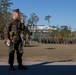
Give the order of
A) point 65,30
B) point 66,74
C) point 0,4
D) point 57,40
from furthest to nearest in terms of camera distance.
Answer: point 65,30 → point 57,40 → point 0,4 → point 66,74

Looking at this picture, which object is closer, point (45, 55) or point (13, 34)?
point (13, 34)

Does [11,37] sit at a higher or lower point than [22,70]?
higher

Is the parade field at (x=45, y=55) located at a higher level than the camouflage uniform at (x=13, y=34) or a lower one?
lower

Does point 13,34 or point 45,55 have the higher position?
point 13,34

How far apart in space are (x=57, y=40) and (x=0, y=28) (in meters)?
14.3

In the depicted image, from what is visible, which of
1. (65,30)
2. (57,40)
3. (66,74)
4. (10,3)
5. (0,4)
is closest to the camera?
(66,74)

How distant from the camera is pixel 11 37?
10.1 metres

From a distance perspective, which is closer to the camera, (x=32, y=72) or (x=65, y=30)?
(x=32, y=72)

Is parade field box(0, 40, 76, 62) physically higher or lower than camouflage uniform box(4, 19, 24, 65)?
lower

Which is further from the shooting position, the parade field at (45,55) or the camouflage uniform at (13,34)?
the parade field at (45,55)

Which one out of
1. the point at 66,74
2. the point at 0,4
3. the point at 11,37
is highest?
the point at 0,4

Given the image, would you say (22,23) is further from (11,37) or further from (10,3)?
(10,3)

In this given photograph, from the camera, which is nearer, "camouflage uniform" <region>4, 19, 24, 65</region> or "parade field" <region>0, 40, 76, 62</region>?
"camouflage uniform" <region>4, 19, 24, 65</region>

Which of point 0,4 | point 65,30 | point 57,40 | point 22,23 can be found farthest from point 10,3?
point 65,30
